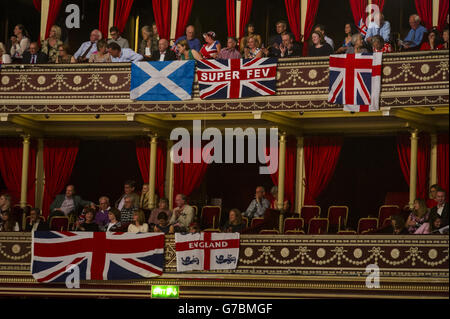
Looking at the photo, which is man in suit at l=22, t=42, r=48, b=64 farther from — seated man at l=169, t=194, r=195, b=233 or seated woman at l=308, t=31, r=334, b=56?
seated woman at l=308, t=31, r=334, b=56

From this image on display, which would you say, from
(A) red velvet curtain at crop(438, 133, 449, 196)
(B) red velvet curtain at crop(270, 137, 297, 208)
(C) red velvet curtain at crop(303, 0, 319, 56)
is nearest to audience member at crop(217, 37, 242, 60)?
(C) red velvet curtain at crop(303, 0, 319, 56)

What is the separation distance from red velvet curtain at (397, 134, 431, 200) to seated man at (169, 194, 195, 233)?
4.73 meters

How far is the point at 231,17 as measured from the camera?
77.7 ft

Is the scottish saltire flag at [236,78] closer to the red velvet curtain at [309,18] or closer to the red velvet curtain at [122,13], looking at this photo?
the red velvet curtain at [309,18]

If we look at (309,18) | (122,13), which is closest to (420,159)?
(309,18)

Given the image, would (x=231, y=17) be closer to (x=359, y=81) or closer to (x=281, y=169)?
(x=281, y=169)

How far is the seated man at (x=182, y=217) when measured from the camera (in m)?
20.5

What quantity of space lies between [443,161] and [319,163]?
268 cm

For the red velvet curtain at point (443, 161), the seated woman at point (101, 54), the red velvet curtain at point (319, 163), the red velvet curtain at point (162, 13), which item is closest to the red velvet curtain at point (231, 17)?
the red velvet curtain at point (162, 13)

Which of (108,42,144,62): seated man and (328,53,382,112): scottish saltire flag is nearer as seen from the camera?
(328,53,382,112): scottish saltire flag

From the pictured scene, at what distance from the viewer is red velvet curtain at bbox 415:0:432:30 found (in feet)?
72.3

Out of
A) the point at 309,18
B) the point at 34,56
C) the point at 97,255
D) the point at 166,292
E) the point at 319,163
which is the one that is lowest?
the point at 166,292

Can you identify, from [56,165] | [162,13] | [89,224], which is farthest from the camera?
[56,165]
